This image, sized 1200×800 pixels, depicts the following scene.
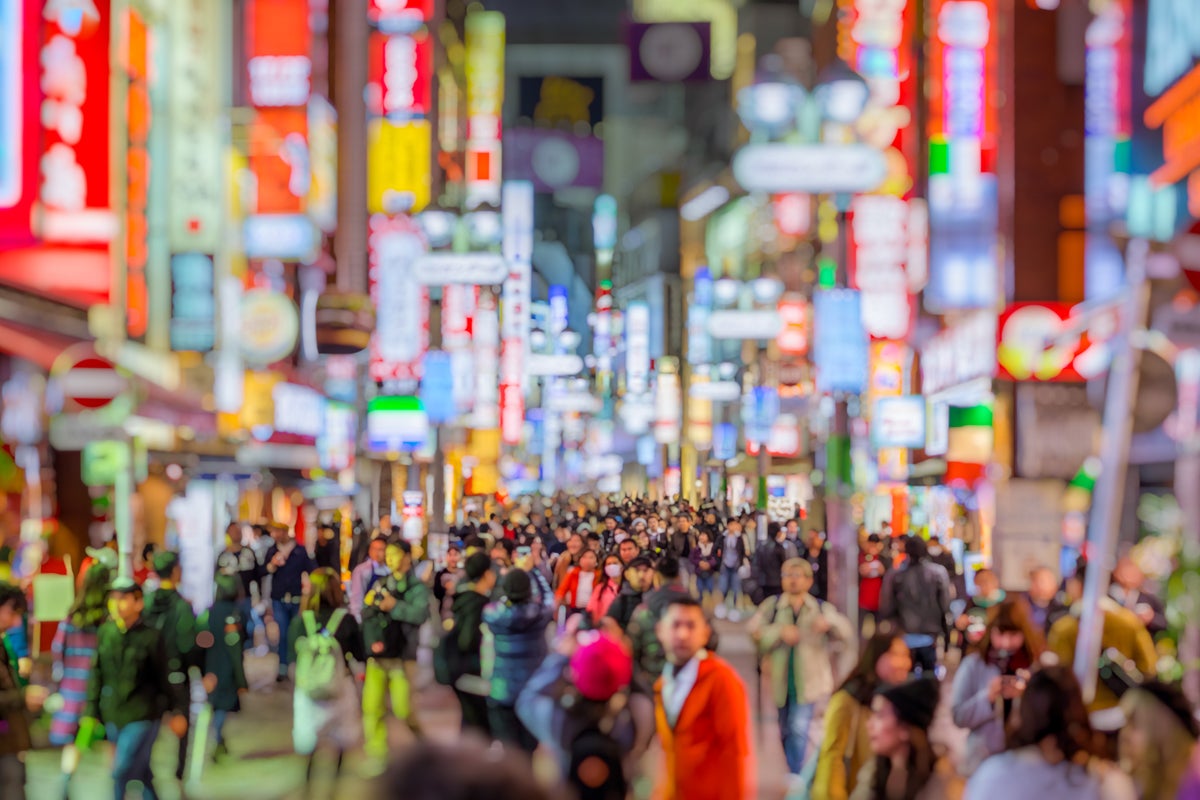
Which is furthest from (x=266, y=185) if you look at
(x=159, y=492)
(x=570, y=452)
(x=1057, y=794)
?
(x=570, y=452)

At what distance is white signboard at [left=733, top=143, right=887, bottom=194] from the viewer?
13.4m

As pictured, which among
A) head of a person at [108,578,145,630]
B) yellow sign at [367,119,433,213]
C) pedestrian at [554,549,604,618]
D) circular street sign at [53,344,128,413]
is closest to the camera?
head of a person at [108,578,145,630]

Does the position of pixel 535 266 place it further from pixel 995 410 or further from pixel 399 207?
pixel 995 410

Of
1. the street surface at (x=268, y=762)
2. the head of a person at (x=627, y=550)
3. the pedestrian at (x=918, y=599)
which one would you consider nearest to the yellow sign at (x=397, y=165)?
the street surface at (x=268, y=762)

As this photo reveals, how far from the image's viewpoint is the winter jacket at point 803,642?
35.0 ft

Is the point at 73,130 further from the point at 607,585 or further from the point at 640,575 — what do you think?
the point at 640,575

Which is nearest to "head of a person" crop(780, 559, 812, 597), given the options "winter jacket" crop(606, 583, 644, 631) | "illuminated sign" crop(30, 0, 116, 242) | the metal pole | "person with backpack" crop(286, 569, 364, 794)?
"winter jacket" crop(606, 583, 644, 631)

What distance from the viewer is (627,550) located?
14.4 metres

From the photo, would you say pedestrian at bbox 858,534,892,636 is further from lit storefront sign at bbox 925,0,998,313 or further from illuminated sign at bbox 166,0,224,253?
illuminated sign at bbox 166,0,224,253

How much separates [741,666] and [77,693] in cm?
1231

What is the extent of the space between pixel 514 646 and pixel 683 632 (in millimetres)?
3635

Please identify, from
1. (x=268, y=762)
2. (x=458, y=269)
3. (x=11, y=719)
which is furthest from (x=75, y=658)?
(x=458, y=269)

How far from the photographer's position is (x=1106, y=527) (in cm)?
723

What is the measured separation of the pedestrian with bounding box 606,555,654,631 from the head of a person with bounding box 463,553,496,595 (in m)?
1.21
